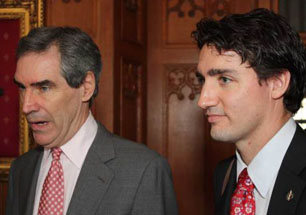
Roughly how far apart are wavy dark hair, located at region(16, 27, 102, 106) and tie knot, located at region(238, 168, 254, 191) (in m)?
0.82

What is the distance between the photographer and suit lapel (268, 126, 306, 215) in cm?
207

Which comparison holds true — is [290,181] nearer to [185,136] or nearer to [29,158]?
[29,158]

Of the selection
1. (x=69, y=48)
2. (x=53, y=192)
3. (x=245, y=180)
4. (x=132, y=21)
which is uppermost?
(x=132, y=21)

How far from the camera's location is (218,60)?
2.22 meters

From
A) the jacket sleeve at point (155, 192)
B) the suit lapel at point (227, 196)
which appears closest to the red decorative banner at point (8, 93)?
the jacket sleeve at point (155, 192)

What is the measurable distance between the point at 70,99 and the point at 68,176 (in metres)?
0.34

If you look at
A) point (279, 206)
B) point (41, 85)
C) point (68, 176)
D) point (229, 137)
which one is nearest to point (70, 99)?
point (41, 85)

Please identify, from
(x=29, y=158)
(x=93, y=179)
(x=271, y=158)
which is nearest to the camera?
(x=271, y=158)

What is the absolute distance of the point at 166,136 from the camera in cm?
508

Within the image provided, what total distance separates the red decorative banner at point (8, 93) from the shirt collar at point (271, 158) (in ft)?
9.42

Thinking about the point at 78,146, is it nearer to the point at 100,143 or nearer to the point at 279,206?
the point at 100,143

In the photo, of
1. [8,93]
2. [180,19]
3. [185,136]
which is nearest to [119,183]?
[8,93]

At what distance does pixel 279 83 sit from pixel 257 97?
0.39ft

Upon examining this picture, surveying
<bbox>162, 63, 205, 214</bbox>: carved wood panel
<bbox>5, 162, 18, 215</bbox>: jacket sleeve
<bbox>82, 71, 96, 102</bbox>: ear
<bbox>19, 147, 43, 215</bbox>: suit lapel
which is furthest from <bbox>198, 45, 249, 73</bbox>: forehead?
<bbox>162, 63, 205, 214</bbox>: carved wood panel
